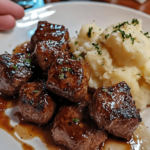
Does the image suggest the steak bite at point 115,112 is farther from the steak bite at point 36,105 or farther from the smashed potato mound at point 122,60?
the steak bite at point 36,105

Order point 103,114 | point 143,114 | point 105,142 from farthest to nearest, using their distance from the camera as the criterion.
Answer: point 143,114
point 105,142
point 103,114

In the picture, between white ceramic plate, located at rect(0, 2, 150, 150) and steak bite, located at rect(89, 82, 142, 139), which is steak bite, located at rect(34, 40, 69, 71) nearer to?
steak bite, located at rect(89, 82, 142, 139)

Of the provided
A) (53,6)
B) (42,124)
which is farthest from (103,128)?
(53,6)

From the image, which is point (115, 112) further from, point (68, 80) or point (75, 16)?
point (75, 16)

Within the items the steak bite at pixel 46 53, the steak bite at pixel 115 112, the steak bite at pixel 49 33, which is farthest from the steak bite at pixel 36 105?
the steak bite at pixel 49 33

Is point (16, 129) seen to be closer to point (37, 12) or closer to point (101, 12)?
point (37, 12)

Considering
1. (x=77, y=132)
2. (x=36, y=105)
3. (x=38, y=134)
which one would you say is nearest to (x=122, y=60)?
(x=77, y=132)

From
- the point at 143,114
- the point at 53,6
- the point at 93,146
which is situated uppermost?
the point at 53,6
